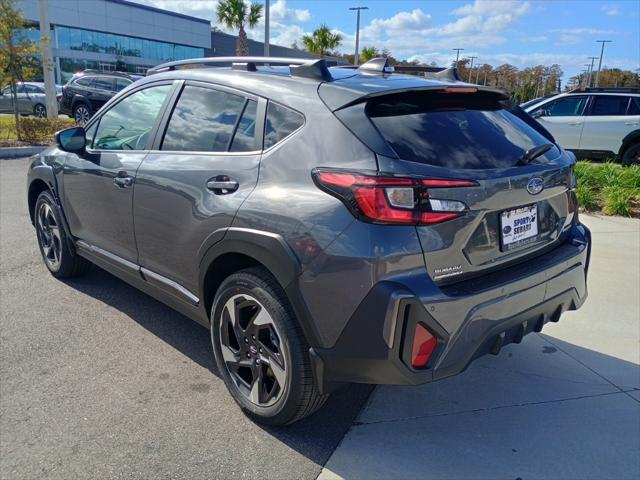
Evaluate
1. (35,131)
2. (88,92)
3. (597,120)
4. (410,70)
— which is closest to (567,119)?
(597,120)

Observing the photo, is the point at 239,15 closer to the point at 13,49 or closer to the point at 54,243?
the point at 13,49

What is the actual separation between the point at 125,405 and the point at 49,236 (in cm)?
251

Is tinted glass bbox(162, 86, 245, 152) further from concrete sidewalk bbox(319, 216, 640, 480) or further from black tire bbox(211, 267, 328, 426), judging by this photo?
concrete sidewalk bbox(319, 216, 640, 480)

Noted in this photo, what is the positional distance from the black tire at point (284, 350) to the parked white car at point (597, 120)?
35.7 ft

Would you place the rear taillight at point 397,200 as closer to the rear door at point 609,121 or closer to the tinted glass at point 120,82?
the rear door at point 609,121

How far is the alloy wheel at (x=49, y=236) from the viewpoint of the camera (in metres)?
4.68

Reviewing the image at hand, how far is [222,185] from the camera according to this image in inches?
110

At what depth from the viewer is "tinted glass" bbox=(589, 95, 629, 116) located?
11.6 meters

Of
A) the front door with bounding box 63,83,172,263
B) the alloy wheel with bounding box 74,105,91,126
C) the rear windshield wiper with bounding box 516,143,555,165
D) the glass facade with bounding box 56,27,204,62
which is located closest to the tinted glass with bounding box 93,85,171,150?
the front door with bounding box 63,83,172,263

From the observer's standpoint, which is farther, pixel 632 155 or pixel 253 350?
pixel 632 155

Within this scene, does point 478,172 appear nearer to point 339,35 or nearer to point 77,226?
point 77,226

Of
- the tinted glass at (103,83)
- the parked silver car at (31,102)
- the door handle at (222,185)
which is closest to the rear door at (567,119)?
the door handle at (222,185)

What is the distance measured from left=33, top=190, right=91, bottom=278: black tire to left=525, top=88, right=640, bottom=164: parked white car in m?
10.5

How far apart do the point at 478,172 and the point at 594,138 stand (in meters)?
10.9
